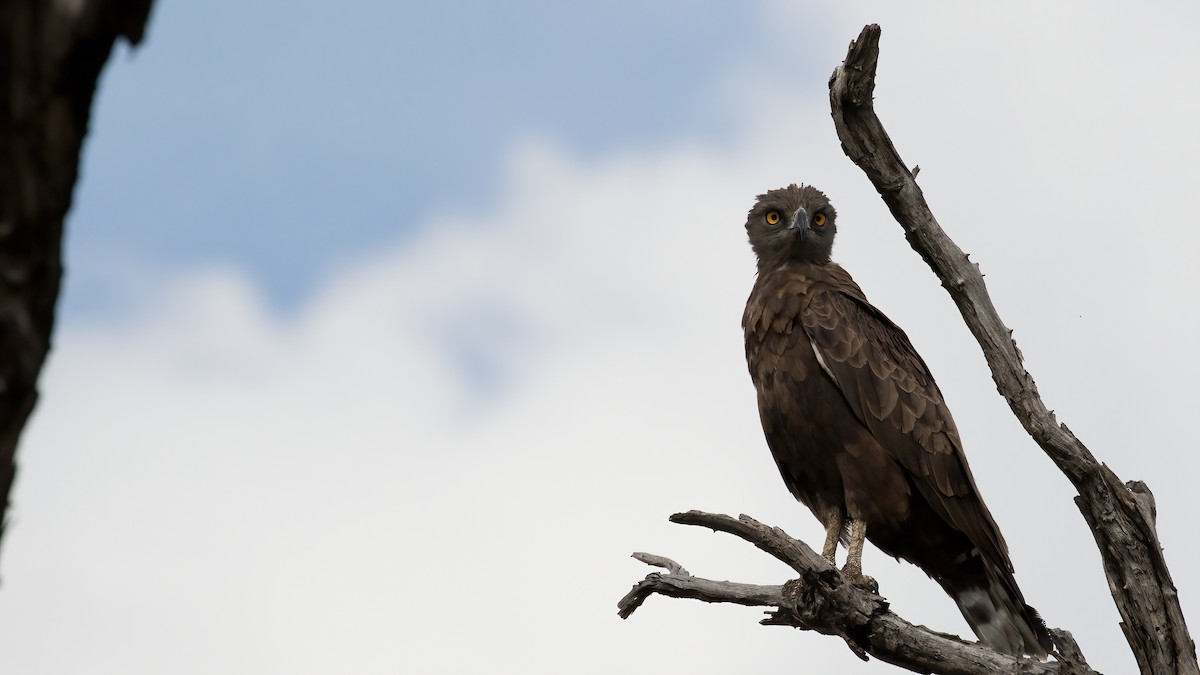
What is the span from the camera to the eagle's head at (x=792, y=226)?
28.6 ft

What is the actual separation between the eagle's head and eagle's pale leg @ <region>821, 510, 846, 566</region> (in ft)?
6.36

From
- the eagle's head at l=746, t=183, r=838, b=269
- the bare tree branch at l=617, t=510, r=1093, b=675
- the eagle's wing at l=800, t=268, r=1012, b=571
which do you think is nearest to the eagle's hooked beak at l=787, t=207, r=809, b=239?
the eagle's head at l=746, t=183, r=838, b=269

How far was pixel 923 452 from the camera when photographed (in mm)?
7602

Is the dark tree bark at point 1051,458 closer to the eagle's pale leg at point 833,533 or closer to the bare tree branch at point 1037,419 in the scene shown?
the bare tree branch at point 1037,419

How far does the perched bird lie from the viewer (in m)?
7.52

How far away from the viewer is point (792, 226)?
8.71 meters

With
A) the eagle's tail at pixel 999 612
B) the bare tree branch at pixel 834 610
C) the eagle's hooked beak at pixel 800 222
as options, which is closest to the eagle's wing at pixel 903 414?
the eagle's tail at pixel 999 612

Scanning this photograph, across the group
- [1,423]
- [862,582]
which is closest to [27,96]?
[1,423]

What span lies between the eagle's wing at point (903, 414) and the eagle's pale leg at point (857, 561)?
17.9 inches

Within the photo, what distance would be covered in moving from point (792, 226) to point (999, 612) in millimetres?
2998

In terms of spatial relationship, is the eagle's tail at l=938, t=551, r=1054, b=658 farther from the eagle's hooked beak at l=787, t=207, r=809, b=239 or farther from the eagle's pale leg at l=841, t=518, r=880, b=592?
the eagle's hooked beak at l=787, t=207, r=809, b=239

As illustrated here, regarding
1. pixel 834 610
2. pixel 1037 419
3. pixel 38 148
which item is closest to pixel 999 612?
pixel 834 610

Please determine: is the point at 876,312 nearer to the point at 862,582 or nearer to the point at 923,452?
the point at 923,452

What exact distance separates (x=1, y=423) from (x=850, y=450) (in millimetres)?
6242
